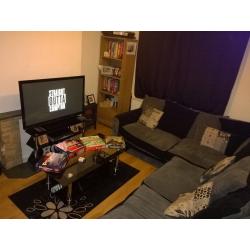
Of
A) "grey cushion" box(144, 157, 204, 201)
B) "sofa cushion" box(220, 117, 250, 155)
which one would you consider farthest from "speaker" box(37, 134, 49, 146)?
"sofa cushion" box(220, 117, 250, 155)

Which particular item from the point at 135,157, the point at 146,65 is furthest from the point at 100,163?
the point at 146,65

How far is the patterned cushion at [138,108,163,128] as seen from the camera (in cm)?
335

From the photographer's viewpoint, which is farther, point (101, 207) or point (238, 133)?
point (238, 133)

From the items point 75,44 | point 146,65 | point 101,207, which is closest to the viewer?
point 101,207

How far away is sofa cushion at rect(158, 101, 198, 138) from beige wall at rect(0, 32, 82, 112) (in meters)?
1.64

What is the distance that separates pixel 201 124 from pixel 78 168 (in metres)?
1.77

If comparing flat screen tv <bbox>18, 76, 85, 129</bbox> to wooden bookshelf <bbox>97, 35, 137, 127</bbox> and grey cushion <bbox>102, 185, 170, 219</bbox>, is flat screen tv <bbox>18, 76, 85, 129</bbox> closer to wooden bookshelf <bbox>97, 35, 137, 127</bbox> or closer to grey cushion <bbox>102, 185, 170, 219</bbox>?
wooden bookshelf <bbox>97, 35, 137, 127</bbox>

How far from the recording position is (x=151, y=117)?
3379mm

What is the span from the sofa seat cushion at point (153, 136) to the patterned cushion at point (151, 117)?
0.08 meters
